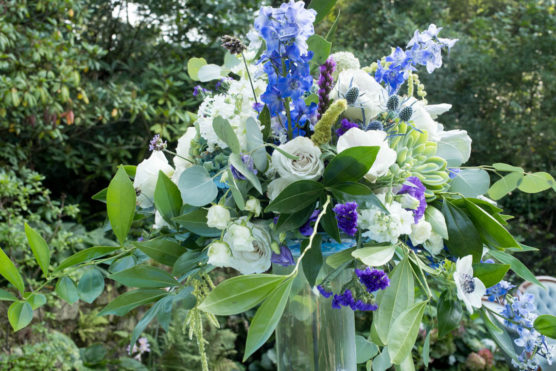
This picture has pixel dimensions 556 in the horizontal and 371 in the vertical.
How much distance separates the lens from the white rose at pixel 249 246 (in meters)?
0.58

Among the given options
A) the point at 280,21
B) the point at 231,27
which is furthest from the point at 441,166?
the point at 231,27

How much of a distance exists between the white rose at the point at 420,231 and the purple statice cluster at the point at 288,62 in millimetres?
189

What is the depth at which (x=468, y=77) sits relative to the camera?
4906 mm

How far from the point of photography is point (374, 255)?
1.78 feet

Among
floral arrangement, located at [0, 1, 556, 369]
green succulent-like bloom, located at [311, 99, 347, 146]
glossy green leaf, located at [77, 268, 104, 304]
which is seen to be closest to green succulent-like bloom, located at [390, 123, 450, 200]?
floral arrangement, located at [0, 1, 556, 369]

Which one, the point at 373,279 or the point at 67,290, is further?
the point at 67,290

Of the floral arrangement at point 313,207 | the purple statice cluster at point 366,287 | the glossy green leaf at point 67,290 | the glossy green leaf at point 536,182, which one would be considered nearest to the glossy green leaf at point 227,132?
the floral arrangement at point 313,207

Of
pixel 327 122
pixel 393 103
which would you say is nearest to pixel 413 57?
pixel 393 103

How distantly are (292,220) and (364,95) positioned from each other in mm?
198

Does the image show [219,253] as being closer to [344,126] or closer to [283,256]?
[283,256]

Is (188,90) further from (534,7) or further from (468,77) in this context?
(534,7)

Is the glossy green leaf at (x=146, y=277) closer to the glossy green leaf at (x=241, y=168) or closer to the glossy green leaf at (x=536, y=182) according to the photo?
the glossy green leaf at (x=241, y=168)

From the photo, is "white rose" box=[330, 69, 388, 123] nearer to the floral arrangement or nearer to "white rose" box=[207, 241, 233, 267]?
the floral arrangement

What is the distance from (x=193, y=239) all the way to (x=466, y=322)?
328cm
